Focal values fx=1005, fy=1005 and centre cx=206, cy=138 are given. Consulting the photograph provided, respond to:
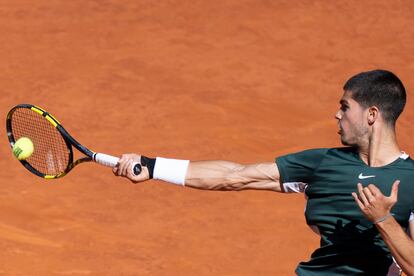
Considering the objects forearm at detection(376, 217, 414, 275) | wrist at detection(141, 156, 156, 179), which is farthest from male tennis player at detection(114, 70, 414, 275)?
Answer: wrist at detection(141, 156, 156, 179)

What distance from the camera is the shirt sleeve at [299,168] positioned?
5.43 metres

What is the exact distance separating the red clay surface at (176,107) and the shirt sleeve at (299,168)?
12.5 ft

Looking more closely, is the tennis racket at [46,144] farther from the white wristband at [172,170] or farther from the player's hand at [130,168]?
the white wristband at [172,170]

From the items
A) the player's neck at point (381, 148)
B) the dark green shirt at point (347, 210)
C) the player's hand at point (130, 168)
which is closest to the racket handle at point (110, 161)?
the player's hand at point (130, 168)

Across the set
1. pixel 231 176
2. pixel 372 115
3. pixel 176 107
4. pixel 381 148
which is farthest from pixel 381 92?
pixel 176 107

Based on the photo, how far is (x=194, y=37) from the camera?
14.3 meters

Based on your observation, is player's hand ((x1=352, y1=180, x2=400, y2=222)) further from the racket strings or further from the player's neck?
the racket strings

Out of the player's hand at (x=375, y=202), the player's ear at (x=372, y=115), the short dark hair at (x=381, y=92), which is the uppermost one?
the short dark hair at (x=381, y=92)

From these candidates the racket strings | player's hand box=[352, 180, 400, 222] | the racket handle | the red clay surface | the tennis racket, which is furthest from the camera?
the red clay surface

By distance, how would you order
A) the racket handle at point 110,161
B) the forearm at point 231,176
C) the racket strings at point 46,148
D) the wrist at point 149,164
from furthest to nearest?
the racket strings at point 46,148
the racket handle at point 110,161
the wrist at point 149,164
the forearm at point 231,176

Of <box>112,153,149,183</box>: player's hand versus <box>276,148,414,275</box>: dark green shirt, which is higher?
<box>112,153,149,183</box>: player's hand

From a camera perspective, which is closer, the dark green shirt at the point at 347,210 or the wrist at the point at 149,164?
the dark green shirt at the point at 347,210

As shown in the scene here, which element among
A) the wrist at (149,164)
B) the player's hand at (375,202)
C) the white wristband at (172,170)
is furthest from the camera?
the wrist at (149,164)

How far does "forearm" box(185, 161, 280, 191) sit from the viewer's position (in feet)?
18.4
